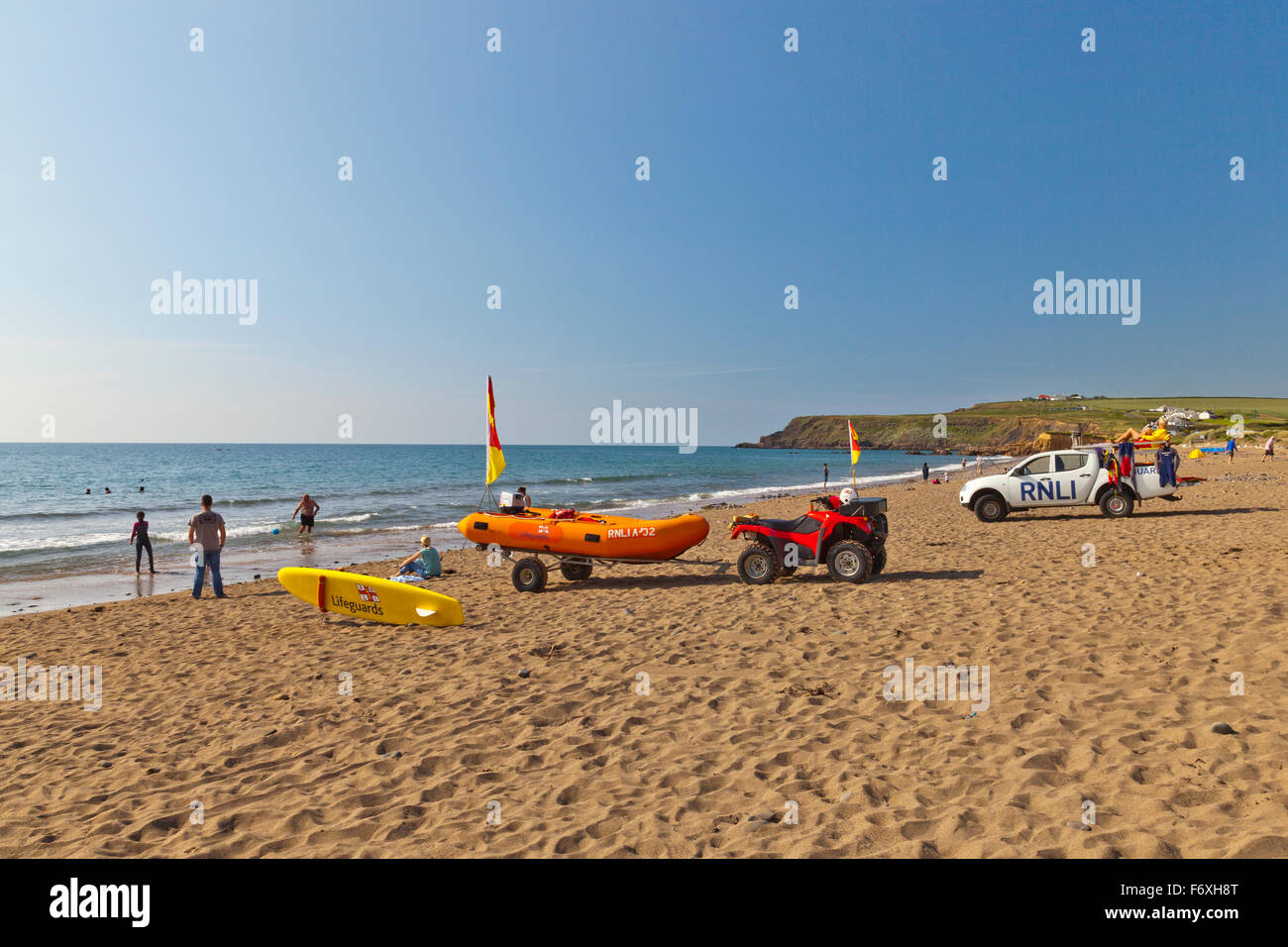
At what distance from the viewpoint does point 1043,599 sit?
340 inches

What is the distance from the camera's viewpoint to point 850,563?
10.5 m

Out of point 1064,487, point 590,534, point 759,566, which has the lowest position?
point 759,566

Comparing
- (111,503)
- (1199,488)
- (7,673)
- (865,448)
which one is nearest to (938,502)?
(1199,488)

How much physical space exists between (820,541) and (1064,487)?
418 inches

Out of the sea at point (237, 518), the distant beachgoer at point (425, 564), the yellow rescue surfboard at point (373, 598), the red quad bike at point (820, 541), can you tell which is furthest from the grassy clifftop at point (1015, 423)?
the yellow rescue surfboard at point (373, 598)

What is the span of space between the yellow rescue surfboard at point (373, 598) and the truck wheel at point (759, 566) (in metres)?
4.50

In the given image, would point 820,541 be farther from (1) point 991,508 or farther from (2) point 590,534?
(1) point 991,508

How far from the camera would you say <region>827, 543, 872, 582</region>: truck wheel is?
34.2 feet

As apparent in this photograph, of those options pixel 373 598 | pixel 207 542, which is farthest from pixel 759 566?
pixel 207 542

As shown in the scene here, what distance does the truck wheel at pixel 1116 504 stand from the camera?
16875 mm

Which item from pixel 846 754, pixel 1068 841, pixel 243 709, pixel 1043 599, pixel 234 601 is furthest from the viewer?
pixel 234 601

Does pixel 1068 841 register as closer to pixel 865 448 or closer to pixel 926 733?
pixel 926 733

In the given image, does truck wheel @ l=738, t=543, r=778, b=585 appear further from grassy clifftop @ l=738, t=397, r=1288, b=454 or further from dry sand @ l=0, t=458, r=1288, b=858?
grassy clifftop @ l=738, t=397, r=1288, b=454
